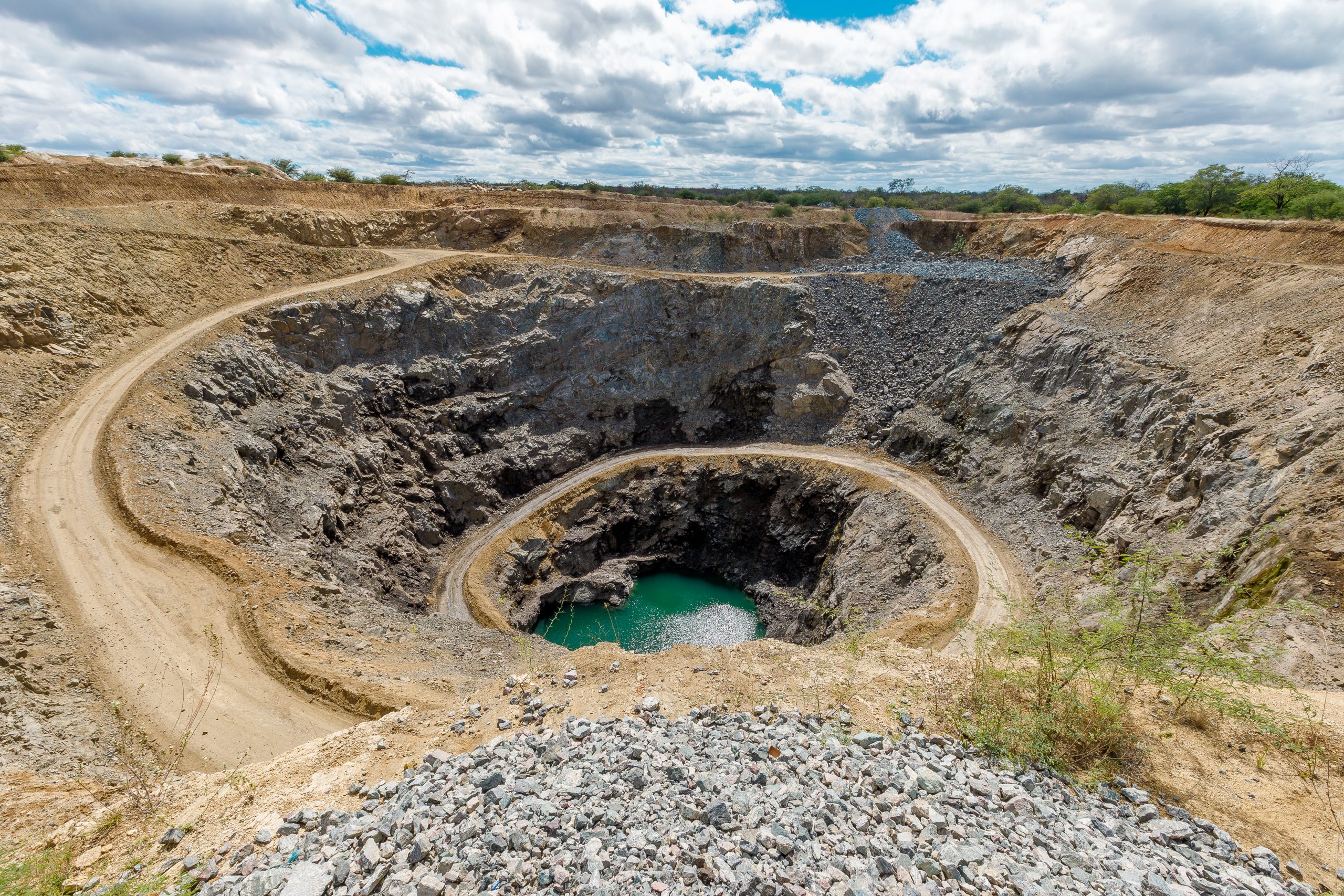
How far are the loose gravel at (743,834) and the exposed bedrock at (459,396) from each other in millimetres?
16079

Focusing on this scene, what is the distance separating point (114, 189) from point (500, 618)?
3183 cm

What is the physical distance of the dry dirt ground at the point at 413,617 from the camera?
9312mm

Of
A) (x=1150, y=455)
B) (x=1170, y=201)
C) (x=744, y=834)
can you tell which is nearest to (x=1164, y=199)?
(x=1170, y=201)

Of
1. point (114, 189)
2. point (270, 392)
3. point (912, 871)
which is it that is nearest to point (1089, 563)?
point (912, 871)

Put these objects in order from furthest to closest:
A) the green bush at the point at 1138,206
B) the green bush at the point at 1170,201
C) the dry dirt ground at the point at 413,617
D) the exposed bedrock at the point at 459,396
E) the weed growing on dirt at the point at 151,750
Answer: the green bush at the point at 1138,206, the green bush at the point at 1170,201, the exposed bedrock at the point at 459,396, the weed growing on dirt at the point at 151,750, the dry dirt ground at the point at 413,617

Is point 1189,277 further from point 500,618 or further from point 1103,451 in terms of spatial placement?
point 500,618

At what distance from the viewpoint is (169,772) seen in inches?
408

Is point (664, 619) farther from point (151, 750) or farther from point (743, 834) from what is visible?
point (743, 834)

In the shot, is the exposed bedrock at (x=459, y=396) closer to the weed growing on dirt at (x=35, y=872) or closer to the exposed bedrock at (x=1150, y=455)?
the exposed bedrock at (x=1150, y=455)

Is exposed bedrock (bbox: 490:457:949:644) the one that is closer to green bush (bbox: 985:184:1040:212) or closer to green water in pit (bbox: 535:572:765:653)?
green water in pit (bbox: 535:572:765:653)

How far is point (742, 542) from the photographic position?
41125mm

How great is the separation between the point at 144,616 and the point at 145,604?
0.51 metres

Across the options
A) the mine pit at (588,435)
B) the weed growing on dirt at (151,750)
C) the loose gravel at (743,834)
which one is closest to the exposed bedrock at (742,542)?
the mine pit at (588,435)

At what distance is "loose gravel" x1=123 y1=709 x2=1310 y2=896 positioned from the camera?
256 inches
